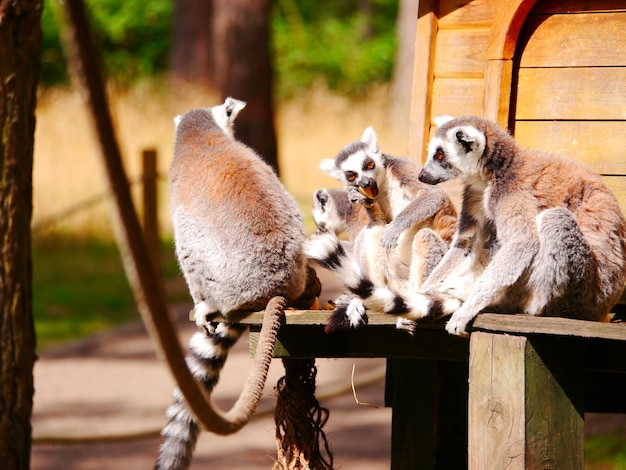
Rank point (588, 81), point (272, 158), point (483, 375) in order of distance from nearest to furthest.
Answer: point (483, 375) < point (588, 81) < point (272, 158)

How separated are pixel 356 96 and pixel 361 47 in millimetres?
7107

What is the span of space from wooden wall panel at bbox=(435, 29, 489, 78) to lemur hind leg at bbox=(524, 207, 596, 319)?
140cm

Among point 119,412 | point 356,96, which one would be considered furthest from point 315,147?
point 119,412

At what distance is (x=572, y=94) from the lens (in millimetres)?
3990

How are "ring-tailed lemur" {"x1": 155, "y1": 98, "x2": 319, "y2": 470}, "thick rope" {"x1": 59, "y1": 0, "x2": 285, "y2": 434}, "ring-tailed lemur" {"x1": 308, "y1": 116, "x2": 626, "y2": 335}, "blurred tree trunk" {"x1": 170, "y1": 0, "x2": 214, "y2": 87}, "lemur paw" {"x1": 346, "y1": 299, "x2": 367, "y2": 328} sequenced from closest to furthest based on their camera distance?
1. "thick rope" {"x1": 59, "y1": 0, "x2": 285, "y2": 434}
2. "ring-tailed lemur" {"x1": 308, "y1": 116, "x2": 626, "y2": 335}
3. "lemur paw" {"x1": 346, "y1": 299, "x2": 367, "y2": 328}
4. "ring-tailed lemur" {"x1": 155, "y1": 98, "x2": 319, "y2": 470}
5. "blurred tree trunk" {"x1": 170, "y1": 0, "x2": 214, "y2": 87}

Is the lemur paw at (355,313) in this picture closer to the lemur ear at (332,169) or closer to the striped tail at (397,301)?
the striped tail at (397,301)

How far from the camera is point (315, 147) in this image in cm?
1435

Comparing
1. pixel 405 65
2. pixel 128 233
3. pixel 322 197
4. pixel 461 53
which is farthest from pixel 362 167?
pixel 405 65

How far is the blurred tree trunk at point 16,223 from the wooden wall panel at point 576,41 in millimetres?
2227

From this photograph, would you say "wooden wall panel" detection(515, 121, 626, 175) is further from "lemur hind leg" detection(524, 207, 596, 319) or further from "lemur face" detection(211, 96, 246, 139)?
"lemur face" detection(211, 96, 246, 139)

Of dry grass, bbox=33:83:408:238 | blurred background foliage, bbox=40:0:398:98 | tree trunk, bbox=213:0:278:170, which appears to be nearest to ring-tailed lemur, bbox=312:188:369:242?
dry grass, bbox=33:83:408:238

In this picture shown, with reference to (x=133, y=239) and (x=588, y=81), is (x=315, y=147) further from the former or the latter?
(x=133, y=239)

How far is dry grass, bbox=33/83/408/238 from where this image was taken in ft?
41.8

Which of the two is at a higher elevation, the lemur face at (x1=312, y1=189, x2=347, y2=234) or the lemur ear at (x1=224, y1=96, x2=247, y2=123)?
the lemur ear at (x1=224, y1=96, x2=247, y2=123)
